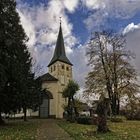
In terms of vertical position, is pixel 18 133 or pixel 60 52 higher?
pixel 60 52

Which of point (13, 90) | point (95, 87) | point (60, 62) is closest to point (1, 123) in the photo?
point (13, 90)

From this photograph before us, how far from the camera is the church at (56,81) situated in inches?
3516

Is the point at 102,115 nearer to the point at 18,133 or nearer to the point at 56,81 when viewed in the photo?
the point at 18,133

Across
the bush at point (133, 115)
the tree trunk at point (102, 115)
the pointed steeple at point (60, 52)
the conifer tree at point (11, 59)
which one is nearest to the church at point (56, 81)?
the pointed steeple at point (60, 52)

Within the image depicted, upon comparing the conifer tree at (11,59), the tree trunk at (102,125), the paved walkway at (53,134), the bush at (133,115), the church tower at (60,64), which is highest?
the church tower at (60,64)

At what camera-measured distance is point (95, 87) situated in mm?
61750

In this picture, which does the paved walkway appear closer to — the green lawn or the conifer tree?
the green lawn

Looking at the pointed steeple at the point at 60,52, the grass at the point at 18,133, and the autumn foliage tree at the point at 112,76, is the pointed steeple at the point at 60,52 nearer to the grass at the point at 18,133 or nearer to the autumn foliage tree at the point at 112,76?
the autumn foliage tree at the point at 112,76

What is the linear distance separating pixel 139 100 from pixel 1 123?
92.7 ft

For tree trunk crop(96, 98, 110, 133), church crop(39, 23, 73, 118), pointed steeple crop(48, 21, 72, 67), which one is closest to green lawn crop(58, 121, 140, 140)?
tree trunk crop(96, 98, 110, 133)

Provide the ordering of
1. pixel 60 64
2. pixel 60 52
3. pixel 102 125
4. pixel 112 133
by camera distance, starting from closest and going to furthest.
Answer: pixel 112 133, pixel 102 125, pixel 60 64, pixel 60 52

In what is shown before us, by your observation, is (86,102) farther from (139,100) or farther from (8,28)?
(8,28)

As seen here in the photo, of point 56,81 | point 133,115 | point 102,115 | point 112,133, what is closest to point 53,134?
point 112,133

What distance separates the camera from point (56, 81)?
299ft
